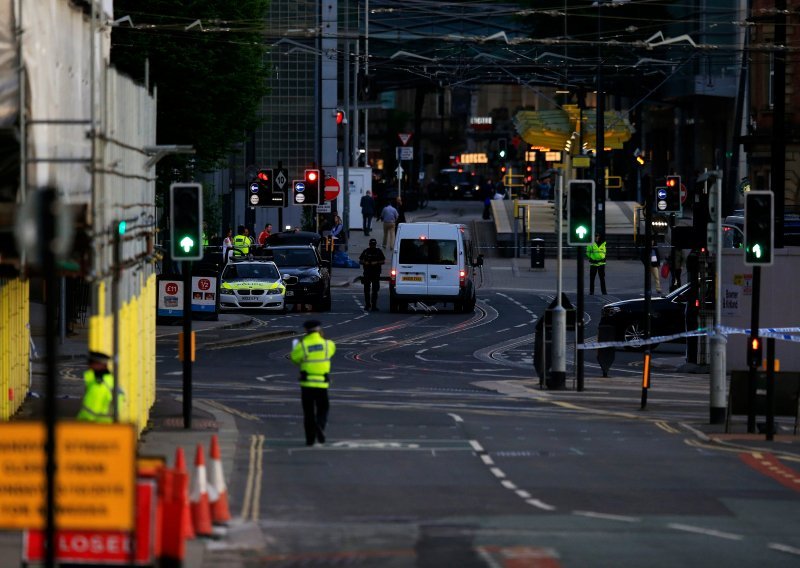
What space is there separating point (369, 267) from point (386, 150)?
331ft

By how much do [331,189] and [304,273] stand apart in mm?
11270

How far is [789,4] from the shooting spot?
202ft

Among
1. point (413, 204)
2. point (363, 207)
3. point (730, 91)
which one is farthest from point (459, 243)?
point (413, 204)

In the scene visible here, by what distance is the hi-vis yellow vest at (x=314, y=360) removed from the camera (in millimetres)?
21781

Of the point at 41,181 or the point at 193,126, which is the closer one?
the point at 41,181

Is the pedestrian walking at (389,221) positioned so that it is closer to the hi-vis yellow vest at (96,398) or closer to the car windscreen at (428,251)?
the car windscreen at (428,251)

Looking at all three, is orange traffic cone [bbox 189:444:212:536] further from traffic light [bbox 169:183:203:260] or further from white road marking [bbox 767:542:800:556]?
traffic light [bbox 169:183:203:260]

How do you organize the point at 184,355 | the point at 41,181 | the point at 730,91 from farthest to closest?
the point at 730,91
the point at 184,355
the point at 41,181

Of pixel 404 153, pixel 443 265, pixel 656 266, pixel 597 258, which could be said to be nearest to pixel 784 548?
pixel 443 265

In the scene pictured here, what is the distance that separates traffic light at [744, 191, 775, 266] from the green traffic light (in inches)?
285

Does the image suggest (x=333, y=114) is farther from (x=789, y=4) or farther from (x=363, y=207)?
(x=789, y=4)

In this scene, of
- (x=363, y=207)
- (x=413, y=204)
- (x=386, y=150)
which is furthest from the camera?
(x=386, y=150)

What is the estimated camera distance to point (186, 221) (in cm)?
2312

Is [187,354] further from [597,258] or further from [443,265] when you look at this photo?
[597,258]
